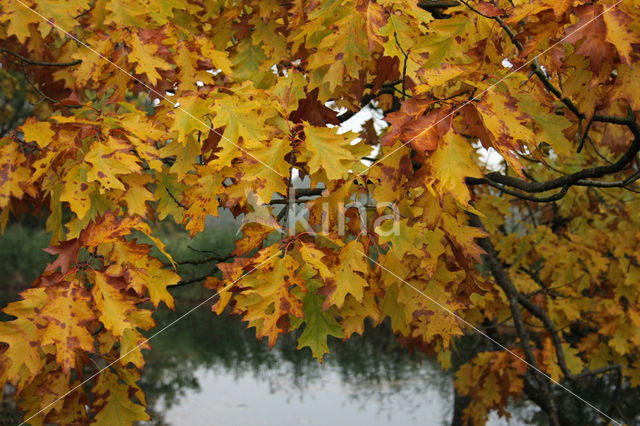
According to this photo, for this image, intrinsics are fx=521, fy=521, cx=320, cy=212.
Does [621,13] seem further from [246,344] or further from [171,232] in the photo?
[171,232]

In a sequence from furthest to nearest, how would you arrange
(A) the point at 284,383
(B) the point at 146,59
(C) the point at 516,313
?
(A) the point at 284,383 < (C) the point at 516,313 < (B) the point at 146,59

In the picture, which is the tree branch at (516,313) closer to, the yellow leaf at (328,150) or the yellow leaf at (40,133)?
the yellow leaf at (328,150)

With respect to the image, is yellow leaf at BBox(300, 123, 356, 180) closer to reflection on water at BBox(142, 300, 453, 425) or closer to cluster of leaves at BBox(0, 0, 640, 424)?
cluster of leaves at BBox(0, 0, 640, 424)

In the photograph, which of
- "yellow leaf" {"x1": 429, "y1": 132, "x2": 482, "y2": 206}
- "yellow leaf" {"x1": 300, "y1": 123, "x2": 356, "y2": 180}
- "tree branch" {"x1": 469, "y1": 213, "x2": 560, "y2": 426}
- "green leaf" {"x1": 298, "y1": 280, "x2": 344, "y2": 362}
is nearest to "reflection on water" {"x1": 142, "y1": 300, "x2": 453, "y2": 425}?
"tree branch" {"x1": 469, "y1": 213, "x2": 560, "y2": 426}

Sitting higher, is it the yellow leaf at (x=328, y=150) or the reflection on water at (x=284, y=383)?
the yellow leaf at (x=328, y=150)

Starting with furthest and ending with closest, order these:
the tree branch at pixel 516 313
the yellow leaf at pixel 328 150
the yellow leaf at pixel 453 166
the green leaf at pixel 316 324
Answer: the tree branch at pixel 516 313, the green leaf at pixel 316 324, the yellow leaf at pixel 328 150, the yellow leaf at pixel 453 166

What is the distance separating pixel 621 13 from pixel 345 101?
1.45 m

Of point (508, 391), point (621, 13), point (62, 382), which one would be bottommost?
point (508, 391)

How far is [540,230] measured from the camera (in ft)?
14.9

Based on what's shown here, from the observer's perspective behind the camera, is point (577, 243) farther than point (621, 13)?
Yes

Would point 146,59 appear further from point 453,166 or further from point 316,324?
point 453,166

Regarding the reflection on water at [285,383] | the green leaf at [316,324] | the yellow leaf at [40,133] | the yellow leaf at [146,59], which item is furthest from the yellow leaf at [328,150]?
the reflection on water at [285,383]

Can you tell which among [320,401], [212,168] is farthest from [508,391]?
[320,401]

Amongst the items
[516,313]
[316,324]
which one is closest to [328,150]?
[316,324]
